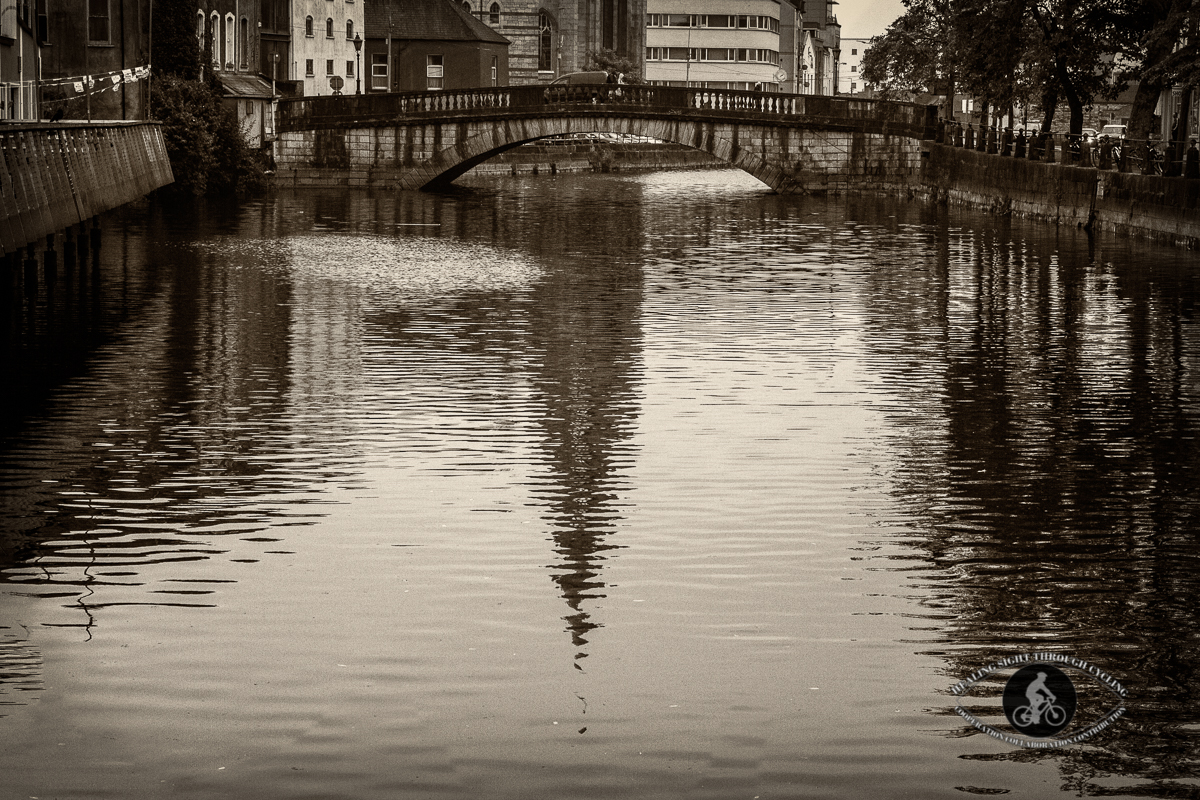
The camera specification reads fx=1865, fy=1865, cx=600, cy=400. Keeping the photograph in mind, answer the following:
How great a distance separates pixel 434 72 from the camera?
257ft

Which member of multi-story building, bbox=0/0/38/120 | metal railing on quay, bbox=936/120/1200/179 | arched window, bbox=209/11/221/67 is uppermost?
arched window, bbox=209/11/221/67

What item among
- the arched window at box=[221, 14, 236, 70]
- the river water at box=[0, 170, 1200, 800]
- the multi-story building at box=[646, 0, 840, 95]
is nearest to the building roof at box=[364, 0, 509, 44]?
the arched window at box=[221, 14, 236, 70]

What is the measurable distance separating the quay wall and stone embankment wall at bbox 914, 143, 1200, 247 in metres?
17.1

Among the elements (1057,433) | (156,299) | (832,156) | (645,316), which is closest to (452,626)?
(1057,433)

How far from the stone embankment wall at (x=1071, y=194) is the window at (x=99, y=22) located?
824 inches

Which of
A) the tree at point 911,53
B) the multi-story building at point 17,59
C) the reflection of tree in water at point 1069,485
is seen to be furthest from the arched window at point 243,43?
the reflection of tree in water at point 1069,485

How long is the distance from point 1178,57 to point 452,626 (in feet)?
91.5

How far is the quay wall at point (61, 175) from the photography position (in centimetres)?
1911

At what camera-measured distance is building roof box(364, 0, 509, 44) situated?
7644cm

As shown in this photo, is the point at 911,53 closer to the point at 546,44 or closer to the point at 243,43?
the point at 546,44

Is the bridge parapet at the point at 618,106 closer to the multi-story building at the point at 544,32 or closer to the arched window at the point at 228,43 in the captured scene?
the arched window at the point at 228,43

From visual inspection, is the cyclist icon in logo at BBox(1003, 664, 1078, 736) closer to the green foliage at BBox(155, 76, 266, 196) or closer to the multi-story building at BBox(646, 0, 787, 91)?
the green foliage at BBox(155, 76, 266, 196)

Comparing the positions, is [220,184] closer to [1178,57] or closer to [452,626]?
[1178,57]

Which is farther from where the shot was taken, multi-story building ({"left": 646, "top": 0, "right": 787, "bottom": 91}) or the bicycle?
multi-story building ({"left": 646, "top": 0, "right": 787, "bottom": 91})
